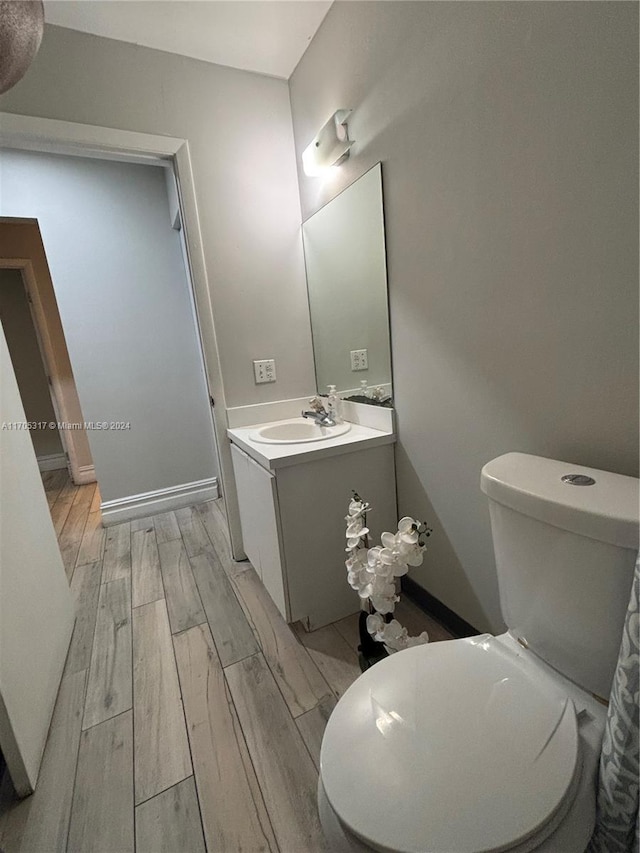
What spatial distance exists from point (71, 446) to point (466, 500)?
141 inches

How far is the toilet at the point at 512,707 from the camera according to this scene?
1.83 feet

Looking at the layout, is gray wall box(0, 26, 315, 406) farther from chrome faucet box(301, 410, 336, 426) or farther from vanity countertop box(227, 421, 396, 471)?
vanity countertop box(227, 421, 396, 471)

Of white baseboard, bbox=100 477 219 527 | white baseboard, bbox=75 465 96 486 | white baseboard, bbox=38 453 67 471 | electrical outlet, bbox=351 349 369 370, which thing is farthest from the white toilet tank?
white baseboard, bbox=38 453 67 471

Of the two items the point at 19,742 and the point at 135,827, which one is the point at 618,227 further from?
the point at 19,742

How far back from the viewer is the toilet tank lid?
625 mm

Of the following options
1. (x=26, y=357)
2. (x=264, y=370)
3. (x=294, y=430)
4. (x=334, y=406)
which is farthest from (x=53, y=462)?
(x=334, y=406)

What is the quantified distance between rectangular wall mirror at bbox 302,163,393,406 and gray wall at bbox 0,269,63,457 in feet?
10.9

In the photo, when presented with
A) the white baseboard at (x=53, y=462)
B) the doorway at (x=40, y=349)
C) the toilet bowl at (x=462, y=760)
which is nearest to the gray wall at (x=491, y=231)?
the toilet bowl at (x=462, y=760)

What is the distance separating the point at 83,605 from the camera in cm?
176

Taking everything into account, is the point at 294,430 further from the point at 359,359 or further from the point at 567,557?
the point at 567,557

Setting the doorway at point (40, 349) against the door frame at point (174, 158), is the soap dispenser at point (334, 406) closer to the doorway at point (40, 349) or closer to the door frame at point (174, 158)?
the door frame at point (174, 158)

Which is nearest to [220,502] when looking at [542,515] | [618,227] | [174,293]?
[174,293]

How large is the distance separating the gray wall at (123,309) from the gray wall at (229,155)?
100 cm

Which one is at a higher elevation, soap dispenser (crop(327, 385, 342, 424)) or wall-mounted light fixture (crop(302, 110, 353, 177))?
wall-mounted light fixture (crop(302, 110, 353, 177))
